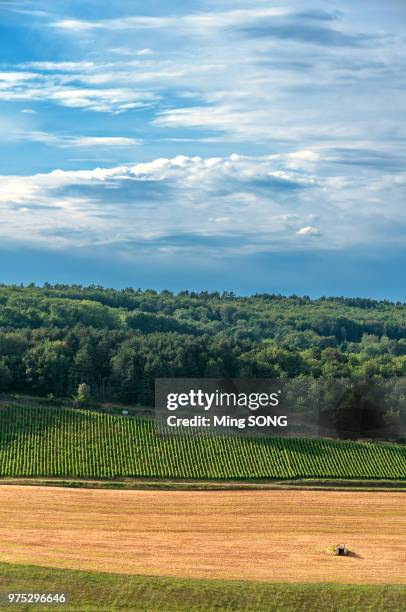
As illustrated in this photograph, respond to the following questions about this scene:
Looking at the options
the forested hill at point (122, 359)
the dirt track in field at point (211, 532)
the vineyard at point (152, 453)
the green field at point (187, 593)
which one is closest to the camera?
the green field at point (187, 593)

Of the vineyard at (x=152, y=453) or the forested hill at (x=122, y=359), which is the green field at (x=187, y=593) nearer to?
the vineyard at (x=152, y=453)

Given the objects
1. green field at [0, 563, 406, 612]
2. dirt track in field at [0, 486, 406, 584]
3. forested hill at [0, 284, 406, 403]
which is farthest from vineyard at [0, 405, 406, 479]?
green field at [0, 563, 406, 612]

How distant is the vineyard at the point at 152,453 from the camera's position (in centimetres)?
6812

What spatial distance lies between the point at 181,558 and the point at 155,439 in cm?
2715

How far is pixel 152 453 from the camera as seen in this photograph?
235 feet

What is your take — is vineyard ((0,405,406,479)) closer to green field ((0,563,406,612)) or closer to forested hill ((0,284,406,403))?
forested hill ((0,284,406,403))

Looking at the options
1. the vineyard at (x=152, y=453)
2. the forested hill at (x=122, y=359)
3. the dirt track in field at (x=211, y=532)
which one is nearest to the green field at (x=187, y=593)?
the dirt track in field at (x=211, y=532)

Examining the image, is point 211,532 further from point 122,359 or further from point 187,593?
point 122,359

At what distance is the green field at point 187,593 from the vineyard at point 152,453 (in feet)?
78.6

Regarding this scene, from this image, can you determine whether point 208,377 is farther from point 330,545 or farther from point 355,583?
point 355,583

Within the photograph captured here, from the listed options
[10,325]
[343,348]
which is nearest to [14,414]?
[10,325]

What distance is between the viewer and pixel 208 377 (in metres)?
91.7

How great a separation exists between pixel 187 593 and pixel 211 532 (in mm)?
11875

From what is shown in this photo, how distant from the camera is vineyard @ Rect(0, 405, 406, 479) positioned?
224 feet
